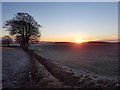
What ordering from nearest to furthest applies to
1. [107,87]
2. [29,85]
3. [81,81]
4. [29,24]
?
1. [107,87]
2. [29,85]
3. [81,81]
4. [29,24]

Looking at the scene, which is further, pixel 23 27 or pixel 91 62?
pixel 23 27

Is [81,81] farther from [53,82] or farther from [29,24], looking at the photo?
[29,24]

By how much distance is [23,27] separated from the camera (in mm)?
46719

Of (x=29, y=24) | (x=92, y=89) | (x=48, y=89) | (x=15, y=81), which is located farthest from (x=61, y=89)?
(x=29, y=24)

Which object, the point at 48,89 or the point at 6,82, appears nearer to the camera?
the point at 48,89

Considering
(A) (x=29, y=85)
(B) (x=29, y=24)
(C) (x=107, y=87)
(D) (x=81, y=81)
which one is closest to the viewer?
(C) (x=107, y=87)

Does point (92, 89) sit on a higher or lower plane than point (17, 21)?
lower

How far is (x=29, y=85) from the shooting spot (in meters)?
10.8

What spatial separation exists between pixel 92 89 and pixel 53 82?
7.77 feet

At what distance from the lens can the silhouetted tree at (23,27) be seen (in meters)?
46.6

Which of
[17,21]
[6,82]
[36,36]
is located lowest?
[6,82]

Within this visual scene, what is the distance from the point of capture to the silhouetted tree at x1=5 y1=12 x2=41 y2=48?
46625 mm

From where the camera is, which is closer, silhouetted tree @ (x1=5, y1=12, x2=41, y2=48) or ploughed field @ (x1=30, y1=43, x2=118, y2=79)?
ploughed field @ (x1=30, y1=43, x2=118, y2=79)

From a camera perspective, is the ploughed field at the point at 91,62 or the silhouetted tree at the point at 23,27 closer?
the ploughed field at the point at 91,62
